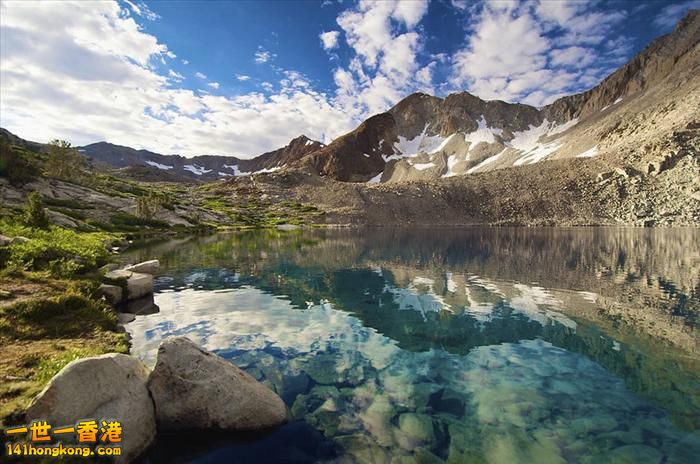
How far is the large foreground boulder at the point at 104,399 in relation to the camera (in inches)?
313

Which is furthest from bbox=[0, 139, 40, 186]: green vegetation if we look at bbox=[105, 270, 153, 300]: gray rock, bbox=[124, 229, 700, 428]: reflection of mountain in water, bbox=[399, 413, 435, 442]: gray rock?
bbox=[399, 413, 435, 442]: gray rock

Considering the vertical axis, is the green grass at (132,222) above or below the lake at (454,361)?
below

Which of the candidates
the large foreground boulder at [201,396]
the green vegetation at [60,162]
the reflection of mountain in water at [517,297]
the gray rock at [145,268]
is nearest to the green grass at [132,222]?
the green vegetation at [60,162]

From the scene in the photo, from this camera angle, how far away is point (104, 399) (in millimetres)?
8789

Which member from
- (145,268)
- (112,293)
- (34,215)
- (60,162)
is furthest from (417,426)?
(60,162)

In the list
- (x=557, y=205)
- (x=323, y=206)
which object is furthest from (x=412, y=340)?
(x=323, y=206)

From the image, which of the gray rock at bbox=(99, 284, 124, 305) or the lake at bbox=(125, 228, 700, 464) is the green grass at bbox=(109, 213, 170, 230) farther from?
the gray rock at bbox=(99, 284, 124, 305)

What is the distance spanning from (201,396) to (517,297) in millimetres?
24634

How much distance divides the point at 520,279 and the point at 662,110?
18699cm

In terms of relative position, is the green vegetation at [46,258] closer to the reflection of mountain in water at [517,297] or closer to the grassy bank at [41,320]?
the grassy bank at [41,320]

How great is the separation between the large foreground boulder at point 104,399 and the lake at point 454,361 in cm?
83

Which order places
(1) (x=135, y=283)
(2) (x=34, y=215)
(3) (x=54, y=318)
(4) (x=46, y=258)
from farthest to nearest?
(2) (x=34, y=215), (1) (x=135, y=283), (4) (x=46, y=258), (3) (x=54, y=318)

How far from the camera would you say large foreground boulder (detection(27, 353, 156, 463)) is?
26.1ft

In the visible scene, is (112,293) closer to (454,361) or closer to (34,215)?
(34,215)
